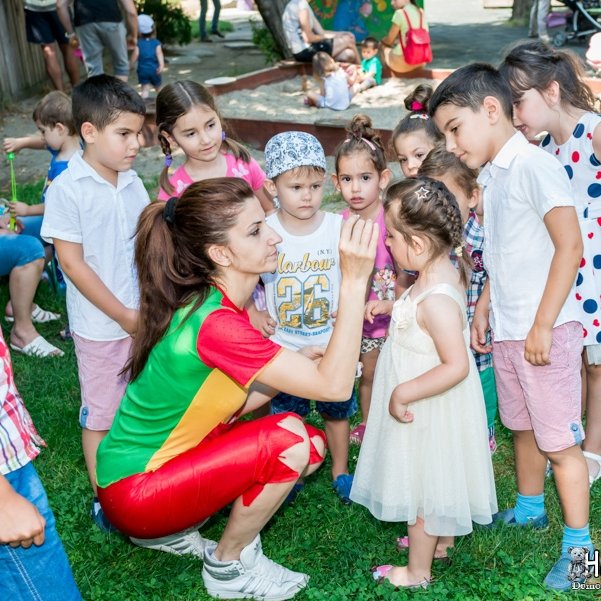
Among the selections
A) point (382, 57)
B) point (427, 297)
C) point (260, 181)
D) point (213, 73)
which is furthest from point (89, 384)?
point (213, 73)

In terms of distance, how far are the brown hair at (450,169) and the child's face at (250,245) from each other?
75 centimetres

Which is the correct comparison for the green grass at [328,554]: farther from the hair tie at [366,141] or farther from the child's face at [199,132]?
the child's face at [199,132]

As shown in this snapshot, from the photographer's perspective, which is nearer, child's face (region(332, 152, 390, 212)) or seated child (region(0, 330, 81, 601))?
seated child (region(0, 330, 81, 601))

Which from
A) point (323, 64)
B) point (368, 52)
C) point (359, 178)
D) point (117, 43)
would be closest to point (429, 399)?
point (359, 178)

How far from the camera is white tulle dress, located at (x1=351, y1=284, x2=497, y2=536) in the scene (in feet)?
8.54

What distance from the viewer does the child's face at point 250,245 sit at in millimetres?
2711

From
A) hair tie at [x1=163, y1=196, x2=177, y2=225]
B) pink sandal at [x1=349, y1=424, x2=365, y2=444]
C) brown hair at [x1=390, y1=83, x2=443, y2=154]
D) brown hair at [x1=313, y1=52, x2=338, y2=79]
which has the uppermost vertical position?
brown hair at [x1=390, y1=83, x2=443, y2=154]

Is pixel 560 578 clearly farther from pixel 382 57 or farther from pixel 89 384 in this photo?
pixel 382 57

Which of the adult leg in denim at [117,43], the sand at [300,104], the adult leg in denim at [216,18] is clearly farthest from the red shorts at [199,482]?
the adult leg in denim at [216,18]

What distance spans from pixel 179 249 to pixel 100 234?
531 mm

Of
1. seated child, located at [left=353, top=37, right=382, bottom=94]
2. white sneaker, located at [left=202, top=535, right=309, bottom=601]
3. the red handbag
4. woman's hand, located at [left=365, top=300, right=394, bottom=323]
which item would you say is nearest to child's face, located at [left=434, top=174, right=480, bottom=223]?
woman's hand, located at [left=365, top=300, right=394, bottom=323]

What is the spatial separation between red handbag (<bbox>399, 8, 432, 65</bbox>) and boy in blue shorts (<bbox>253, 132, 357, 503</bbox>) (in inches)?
284

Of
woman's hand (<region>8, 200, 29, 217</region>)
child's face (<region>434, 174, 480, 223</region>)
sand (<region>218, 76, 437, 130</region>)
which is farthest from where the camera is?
sand (<region>218, 76, 437, 130</region>)

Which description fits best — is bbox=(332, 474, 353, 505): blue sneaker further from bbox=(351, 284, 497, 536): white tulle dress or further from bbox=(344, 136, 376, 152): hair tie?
bbox=(344, 136, 376, 152): hair tie
